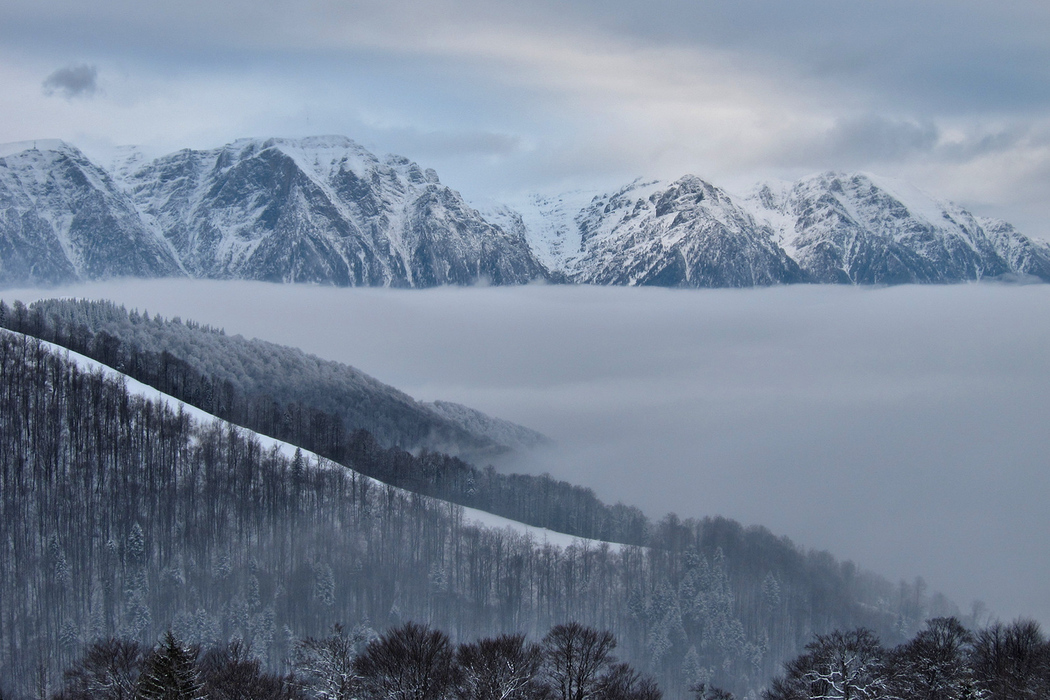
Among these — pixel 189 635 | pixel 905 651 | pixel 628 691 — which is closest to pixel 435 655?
pixel 628 691

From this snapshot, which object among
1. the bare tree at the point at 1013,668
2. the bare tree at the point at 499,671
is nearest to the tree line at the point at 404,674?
the bare tree at the point at 499,671

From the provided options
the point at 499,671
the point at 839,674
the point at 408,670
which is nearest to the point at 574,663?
the point at 499,671

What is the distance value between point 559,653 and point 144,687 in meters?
31.0

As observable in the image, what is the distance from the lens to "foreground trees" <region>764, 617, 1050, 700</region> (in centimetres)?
7638

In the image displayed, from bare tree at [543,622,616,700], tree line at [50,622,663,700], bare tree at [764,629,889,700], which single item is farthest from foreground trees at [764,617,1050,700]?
bare tree at [543,622,616,700]

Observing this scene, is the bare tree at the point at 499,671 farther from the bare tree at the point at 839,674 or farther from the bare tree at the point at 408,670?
the bare tree at the point at 839,674

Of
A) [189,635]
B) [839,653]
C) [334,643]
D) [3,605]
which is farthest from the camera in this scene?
[3,605]

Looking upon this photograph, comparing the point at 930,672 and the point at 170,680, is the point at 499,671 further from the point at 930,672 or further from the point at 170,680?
the point at 930,672

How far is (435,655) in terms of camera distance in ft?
269

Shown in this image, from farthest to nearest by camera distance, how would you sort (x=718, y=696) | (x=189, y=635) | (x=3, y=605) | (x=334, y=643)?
(x=3, y=605) → (x=189, y=635) → (x=718, y=696) → (x=334, y=643)

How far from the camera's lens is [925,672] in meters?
84.2

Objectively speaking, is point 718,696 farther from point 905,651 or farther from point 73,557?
point 73,557

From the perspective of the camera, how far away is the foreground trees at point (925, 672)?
76375mm

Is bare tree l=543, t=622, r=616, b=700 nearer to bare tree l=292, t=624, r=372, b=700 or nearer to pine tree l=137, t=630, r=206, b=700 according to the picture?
bare tree l=292, t=624, r=372, b=700
